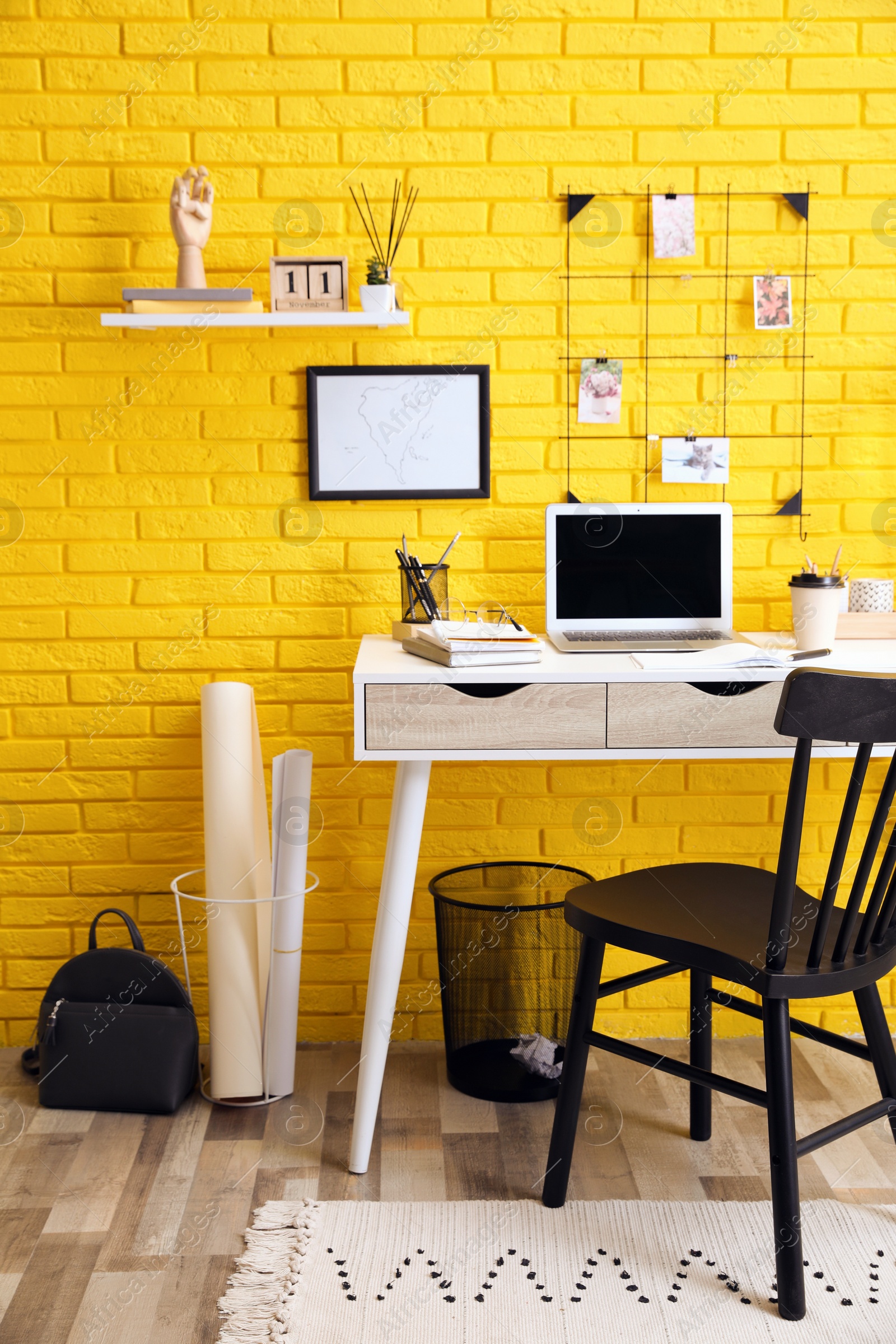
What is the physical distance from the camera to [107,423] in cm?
228

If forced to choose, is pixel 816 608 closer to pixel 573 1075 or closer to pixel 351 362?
pixel 573 1075

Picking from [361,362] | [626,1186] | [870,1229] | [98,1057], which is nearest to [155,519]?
[361,362]

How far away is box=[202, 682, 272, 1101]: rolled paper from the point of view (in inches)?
84.3

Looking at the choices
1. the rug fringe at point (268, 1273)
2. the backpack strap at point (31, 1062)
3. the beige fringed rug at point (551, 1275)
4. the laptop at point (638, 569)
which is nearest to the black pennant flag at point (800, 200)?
the laptop at point (638, 569)

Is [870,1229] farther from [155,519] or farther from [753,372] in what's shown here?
[155,519]

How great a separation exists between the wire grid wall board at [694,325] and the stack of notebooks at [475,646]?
49 cm

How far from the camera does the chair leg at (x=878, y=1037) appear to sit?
1749 millimetres

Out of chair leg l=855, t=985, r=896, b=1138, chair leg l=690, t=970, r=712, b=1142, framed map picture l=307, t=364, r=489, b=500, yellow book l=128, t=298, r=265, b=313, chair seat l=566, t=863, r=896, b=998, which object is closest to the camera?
chair seat l=566, t=863, r=896, b=998

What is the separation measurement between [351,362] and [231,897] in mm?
1071

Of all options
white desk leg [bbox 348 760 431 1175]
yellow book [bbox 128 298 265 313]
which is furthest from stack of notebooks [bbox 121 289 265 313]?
white desk leg [bbox 348 760 431 1175]

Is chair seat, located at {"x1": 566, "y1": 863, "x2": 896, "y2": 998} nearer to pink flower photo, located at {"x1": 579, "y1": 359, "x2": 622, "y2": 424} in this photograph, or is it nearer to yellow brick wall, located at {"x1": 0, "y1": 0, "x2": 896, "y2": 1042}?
yellow brick wall, located at {"x1": 0, "y1": 0, "x2": 896, "y2": 1042}

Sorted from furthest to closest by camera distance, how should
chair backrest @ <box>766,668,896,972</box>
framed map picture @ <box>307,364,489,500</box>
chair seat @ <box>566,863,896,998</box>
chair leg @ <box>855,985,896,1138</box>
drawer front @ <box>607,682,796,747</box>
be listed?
framed map picture @ <box>307,364,489,500</box> → drawer front @ <box>607,682,796,747</box> → chair leg @ <box>855,985,896,1138</box> → chair seat @ <box>566,863,896,998</box> → chair backrest @ <box>766,668,896,972</box>

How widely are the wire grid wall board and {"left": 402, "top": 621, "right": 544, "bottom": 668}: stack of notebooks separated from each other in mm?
492

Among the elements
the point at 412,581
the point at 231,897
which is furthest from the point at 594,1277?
the point at 412,581
